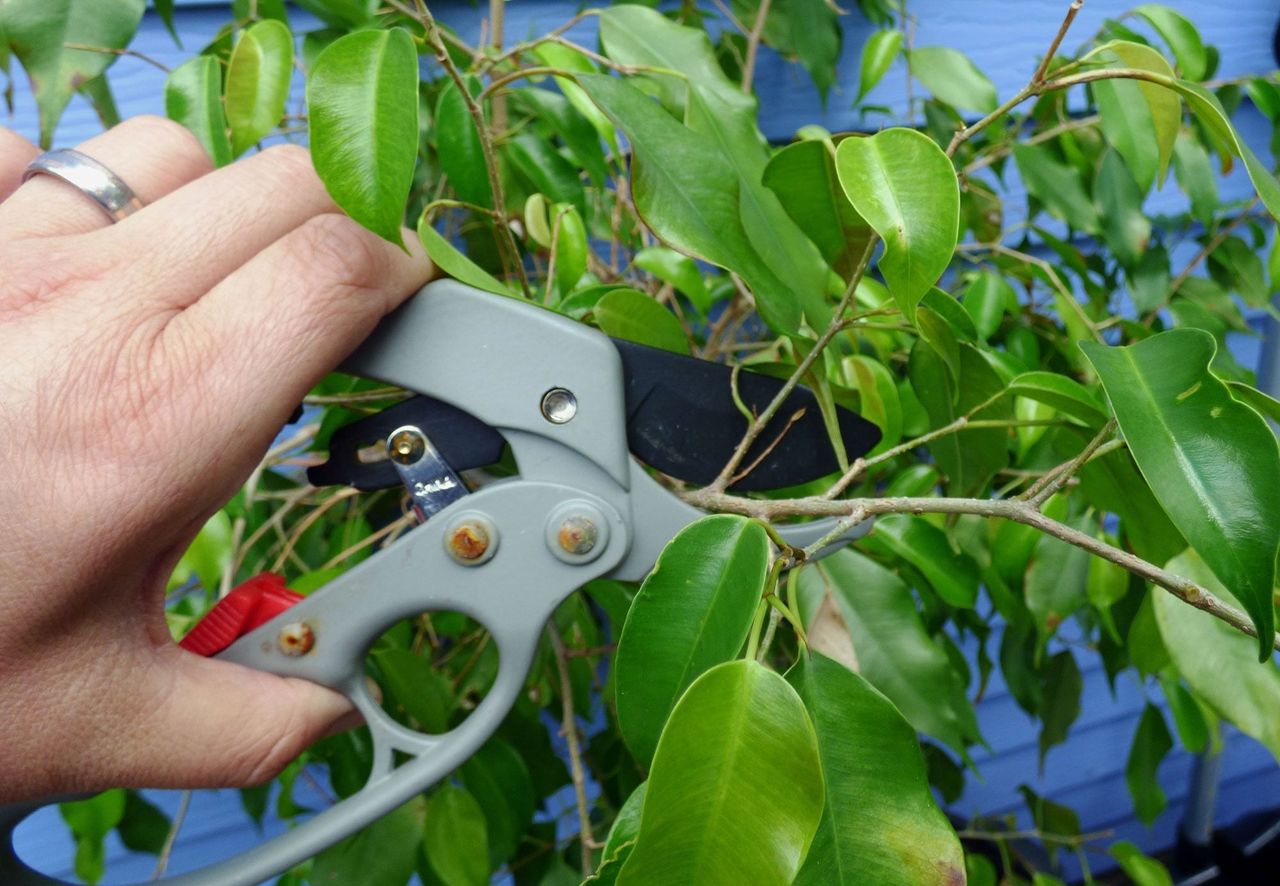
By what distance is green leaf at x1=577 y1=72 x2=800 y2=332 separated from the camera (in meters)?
0.39

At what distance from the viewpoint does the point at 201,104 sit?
1.75 ft

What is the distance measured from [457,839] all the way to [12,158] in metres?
0.43

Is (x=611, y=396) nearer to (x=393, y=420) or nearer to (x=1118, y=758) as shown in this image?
(x=393, y=420)

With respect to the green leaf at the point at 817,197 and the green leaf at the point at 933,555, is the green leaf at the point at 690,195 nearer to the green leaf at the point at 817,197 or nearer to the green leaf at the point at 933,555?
the green leaf at the point at 817,197

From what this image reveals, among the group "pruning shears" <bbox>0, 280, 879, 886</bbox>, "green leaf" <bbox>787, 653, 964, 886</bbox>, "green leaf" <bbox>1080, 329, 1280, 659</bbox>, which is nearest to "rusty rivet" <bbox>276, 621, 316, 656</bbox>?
"pruning shears" <bbox>0, 280, 879, 886</bbox>

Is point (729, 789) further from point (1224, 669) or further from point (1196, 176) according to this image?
point (1196, 176)

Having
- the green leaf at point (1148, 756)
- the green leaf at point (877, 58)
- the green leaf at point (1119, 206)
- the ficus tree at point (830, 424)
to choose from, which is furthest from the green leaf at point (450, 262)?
the green leaf at point (1148, 756)

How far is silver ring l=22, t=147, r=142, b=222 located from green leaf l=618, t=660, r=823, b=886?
328 mm

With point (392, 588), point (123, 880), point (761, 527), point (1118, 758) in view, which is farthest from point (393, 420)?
point (1118, 758)

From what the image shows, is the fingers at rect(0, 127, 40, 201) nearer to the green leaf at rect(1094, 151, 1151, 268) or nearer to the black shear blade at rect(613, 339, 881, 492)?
the black shear blade at rect(613, 339, 881, 492)

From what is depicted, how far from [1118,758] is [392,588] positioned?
151 cm

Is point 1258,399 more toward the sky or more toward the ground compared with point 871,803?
more toward the sky

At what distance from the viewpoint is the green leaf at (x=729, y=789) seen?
28 cm

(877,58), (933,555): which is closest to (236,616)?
(933,555)
